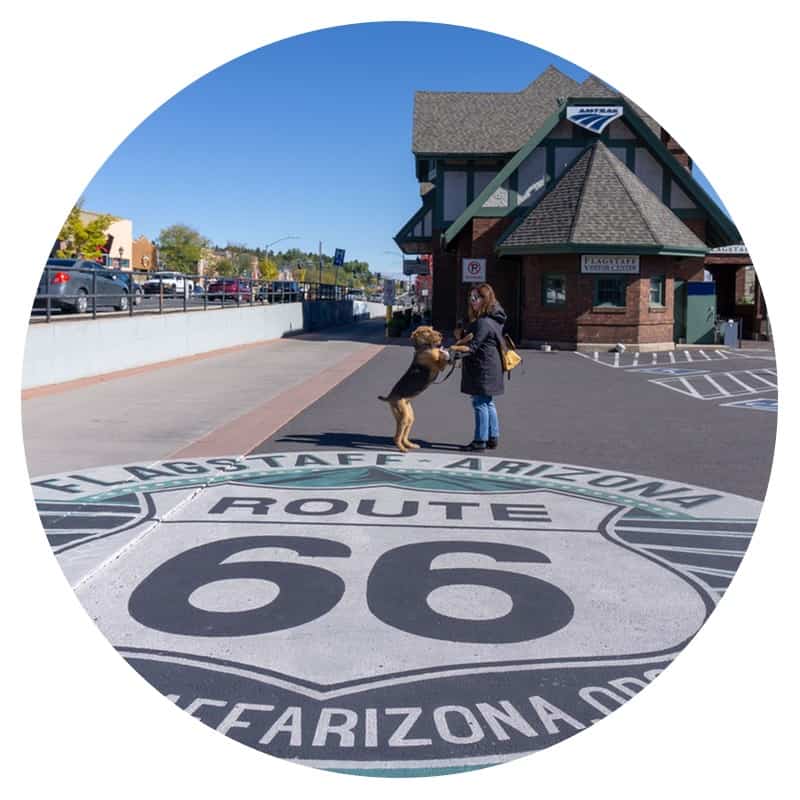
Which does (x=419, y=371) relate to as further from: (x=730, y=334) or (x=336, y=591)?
(x=730, y=334)

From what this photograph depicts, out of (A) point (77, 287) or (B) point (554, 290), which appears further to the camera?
(B) point (554, 290)

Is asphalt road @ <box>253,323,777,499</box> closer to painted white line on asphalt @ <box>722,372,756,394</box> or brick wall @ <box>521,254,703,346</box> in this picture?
painted white line on asphalt @ <box>722,372,756,394</box>

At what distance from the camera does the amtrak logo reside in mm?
27859

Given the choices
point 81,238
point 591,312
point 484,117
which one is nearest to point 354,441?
point 591,312

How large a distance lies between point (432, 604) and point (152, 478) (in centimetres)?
397

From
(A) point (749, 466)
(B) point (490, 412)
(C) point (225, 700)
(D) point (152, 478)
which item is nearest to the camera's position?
(C) point (225, 700)

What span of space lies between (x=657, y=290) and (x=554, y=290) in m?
3.12

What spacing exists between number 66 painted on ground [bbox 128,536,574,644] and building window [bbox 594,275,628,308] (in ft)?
69.6

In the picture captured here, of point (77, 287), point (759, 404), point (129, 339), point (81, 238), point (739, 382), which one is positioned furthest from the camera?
point (81, 238)

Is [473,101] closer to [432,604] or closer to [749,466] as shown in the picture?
[749,466]

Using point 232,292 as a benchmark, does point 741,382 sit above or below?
below

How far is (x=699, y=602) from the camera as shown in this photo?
5.22 m

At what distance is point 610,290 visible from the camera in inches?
1043

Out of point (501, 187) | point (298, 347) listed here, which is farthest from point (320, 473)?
point (501, 187)
